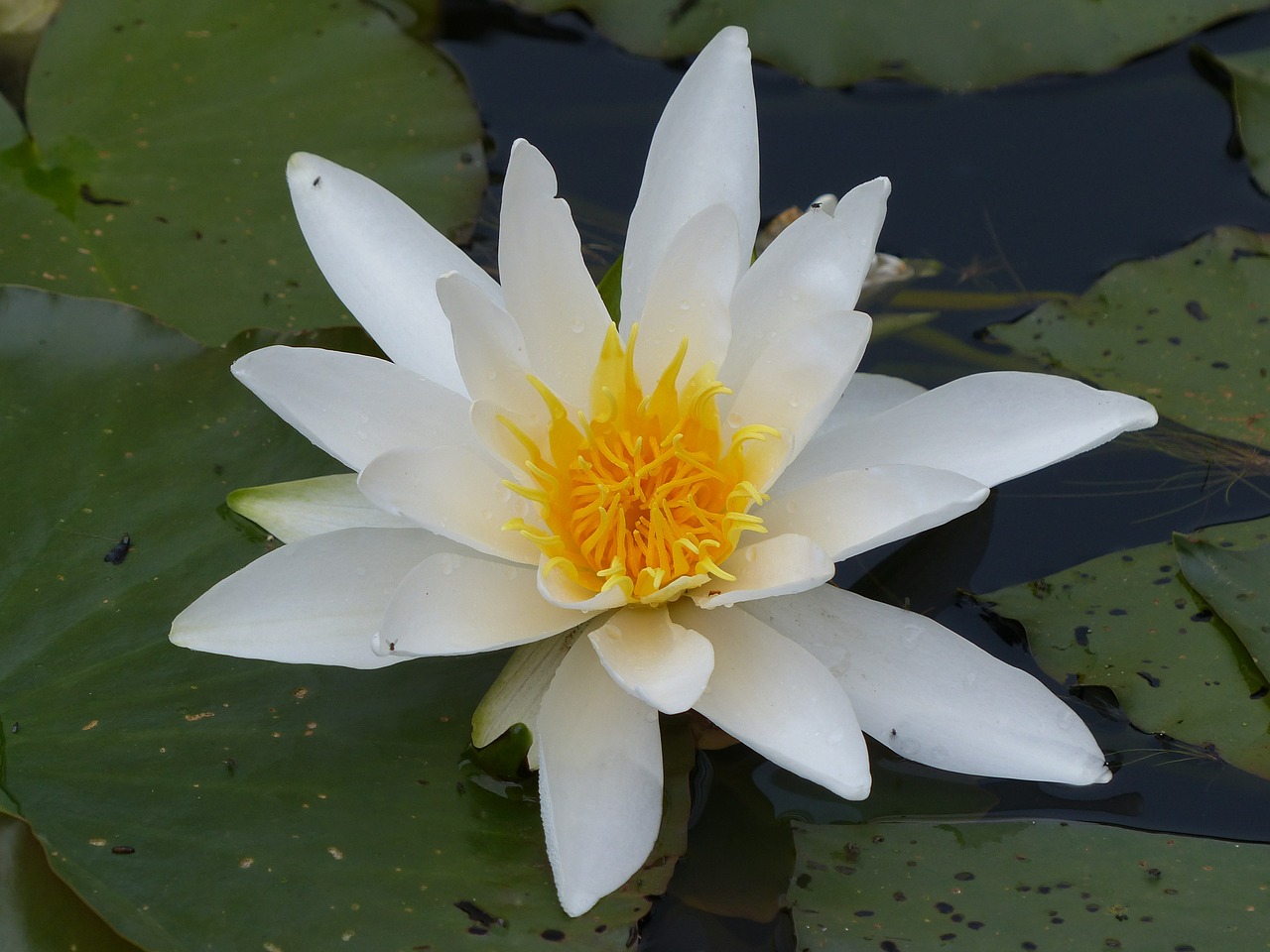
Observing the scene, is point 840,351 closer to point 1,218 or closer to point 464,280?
point 464,280

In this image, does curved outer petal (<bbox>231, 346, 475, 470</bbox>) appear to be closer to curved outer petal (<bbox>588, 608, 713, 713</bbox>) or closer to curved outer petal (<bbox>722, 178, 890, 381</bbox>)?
curved outer petal (<bbox>588, 608, 713, 713</bbox>)

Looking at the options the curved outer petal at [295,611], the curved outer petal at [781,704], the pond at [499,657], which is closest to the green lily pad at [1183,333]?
the pond at [499,657]

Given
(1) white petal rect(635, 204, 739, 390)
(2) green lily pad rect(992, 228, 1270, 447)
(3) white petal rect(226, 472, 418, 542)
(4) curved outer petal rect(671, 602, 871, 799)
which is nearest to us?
(4) curved outer petal rect(671, 602, 871, 799)

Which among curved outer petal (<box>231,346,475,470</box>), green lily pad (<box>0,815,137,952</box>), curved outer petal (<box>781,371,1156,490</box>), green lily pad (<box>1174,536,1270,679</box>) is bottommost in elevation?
green lily pad (<box>0,815,137,952</box>)

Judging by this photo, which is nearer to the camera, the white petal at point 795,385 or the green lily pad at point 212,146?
the white petal at point 795,385

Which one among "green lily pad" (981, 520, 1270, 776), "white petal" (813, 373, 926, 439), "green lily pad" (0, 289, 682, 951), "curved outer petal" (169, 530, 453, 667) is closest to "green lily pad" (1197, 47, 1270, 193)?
"green lily pad" (981, 520, 1270, 776)

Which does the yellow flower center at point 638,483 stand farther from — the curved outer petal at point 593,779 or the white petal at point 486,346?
the curved outer petal at point 593,779

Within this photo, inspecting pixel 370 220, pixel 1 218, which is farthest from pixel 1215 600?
pixel 1 218
